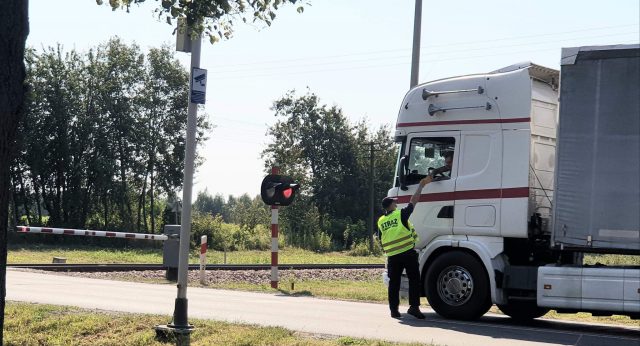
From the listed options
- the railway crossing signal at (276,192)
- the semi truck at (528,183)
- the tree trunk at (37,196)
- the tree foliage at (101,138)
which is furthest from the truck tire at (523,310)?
the tree trunk at (37,196)

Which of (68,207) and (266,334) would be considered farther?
(68,207)

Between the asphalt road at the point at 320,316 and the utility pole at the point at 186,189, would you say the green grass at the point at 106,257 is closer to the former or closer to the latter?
the asphalt road at the point at 320,316

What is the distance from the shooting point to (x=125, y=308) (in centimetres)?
1262

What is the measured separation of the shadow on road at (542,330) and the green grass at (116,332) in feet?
7.38

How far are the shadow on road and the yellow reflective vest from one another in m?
0.99

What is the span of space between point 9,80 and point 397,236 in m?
6.61

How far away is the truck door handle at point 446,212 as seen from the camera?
12766mm

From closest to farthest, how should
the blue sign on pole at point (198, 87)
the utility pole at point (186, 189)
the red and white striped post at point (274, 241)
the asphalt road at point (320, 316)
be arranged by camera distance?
the utility pole at point (186, 189) → the blue sign on pole at point (198, 87) → the asphalt road at point (320, 316) → the red and white striped post at point (274, 241)

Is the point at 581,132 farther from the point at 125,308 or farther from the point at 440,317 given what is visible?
the point at 125,308

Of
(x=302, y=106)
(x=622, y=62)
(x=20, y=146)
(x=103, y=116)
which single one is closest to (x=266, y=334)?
(x=622, y=62)

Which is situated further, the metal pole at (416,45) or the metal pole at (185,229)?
the metal pole at (416,45)

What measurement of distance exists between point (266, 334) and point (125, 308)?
11.6ft

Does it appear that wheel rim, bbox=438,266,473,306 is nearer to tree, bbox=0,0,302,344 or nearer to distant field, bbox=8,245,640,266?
distant field, bbox=8,245,640,266

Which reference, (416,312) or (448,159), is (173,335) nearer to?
(416,312)
